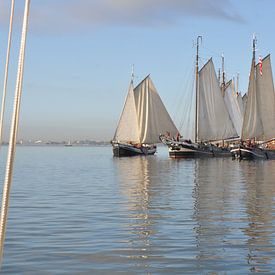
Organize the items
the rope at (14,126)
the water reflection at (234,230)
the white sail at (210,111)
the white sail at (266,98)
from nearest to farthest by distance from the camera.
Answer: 1. the rope at (14,126)
2. the water reflection at (234,230)
3. the white sail at (266,98)
4. the white sail at (210,111)

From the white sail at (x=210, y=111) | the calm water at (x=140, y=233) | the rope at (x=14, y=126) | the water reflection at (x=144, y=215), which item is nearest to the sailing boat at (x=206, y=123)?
the white sail at (x=210, y=111)

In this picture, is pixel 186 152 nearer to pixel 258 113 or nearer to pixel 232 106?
pixel 258 113

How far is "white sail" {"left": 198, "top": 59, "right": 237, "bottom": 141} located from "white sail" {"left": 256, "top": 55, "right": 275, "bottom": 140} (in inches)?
411

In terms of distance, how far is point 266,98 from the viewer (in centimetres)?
8006

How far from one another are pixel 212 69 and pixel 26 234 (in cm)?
7702

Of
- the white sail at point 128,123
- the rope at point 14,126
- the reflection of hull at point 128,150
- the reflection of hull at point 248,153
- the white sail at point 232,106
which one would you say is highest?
the white sail at point 232,106

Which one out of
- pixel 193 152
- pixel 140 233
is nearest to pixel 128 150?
pixel 193 152

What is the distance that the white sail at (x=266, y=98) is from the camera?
7938cm

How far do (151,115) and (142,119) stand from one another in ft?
5.56

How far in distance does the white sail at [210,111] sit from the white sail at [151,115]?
8.43m

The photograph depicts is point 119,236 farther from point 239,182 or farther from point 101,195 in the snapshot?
point 239,182

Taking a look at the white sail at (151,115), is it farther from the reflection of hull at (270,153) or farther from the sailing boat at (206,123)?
the reflection of hull at (270,153)

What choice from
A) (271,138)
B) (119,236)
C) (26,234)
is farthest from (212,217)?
(271,138)

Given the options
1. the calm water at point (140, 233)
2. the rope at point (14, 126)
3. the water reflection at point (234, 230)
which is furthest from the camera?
the water reflection at point (234, 230)
